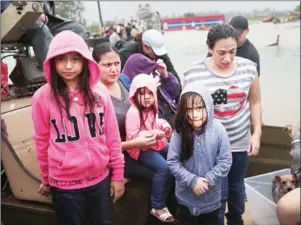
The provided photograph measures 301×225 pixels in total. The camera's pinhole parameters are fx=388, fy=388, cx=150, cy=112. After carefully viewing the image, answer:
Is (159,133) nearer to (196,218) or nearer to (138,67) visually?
(196,218)

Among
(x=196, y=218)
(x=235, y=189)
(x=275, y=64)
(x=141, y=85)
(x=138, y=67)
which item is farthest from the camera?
(x=275, y=64)

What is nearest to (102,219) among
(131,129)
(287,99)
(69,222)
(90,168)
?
(69,222)

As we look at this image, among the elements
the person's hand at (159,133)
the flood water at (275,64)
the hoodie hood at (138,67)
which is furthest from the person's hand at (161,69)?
the flood water at (275,64)

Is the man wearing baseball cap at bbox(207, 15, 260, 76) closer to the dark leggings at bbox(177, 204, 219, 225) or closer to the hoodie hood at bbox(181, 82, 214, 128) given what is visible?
the hoodie hood at bbox(181, 82, 214, 128)

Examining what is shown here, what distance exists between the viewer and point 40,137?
154 centimetres

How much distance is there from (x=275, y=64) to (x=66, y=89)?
17.5ft

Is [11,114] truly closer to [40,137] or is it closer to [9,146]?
[9,146]

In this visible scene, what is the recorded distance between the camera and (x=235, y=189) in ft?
6.67

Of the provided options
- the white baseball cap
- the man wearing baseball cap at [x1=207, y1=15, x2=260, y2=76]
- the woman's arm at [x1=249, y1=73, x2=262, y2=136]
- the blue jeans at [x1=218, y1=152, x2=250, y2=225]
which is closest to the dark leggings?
the blue jeans at [x1=218, y1=152, x2=250, y2=225]

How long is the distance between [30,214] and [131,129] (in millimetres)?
706

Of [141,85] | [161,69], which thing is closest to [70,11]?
[161,69]

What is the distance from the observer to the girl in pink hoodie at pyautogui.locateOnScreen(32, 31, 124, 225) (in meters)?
1.51

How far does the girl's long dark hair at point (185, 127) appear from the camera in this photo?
1.64 metres

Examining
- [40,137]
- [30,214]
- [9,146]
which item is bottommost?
[30,214]
